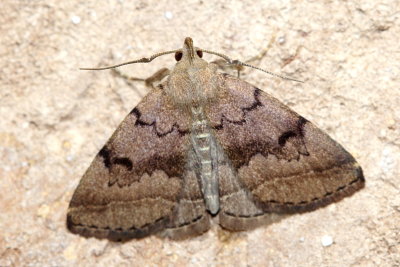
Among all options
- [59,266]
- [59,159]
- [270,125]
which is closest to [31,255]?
[59,266]

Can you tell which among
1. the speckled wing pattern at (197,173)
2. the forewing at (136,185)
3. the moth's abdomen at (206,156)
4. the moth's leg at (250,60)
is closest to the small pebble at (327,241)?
the speckled wing pattern at (197,173)

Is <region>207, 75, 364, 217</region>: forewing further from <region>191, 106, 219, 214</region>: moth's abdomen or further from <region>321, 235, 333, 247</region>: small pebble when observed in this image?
<region>321, 235, 333, 247</region>: small pebble

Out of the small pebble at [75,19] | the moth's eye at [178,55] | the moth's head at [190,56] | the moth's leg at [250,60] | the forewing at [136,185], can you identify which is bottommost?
the forewing at [136,185]

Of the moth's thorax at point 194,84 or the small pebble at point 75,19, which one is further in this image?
the small pebble at point 75,19

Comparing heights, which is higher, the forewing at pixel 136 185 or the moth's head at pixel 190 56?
the moth's head at pixel 190 56

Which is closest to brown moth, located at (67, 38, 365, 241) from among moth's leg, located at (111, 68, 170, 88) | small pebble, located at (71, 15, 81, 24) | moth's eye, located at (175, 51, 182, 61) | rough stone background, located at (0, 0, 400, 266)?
moth's eye, located at (175, 51, 182, 61)

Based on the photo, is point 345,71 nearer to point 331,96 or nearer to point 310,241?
point 331,96

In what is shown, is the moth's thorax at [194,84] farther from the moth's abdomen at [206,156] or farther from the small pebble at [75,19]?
the small pebble at [75,19]
